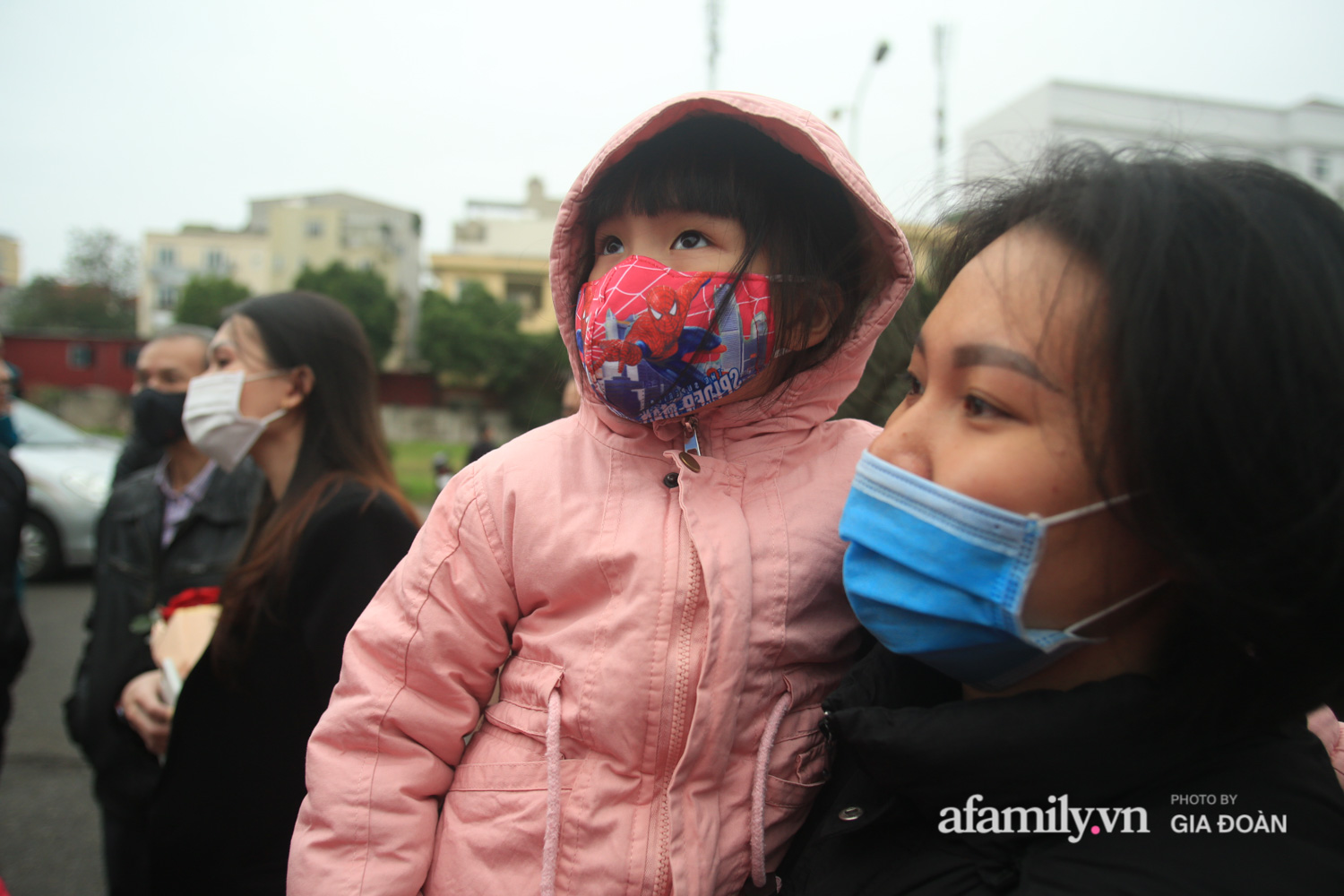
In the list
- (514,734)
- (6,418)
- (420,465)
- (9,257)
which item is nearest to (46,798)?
(6,418)

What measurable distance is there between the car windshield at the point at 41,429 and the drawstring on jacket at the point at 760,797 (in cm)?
926

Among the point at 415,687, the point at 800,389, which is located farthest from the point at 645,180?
the point at 415,687

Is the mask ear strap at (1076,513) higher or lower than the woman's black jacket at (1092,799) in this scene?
higher

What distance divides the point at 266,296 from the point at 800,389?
203cm

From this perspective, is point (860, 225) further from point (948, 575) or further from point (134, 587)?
point (134, 587)

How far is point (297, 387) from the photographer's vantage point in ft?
8.36

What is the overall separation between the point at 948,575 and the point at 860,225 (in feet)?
2.58

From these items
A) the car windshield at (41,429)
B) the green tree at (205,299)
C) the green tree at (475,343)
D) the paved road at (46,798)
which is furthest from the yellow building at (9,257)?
the paved road at (46,798)

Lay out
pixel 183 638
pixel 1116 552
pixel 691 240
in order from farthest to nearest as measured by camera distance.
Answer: pixel 183 638 → pixel 691 240 → pixel 1116 552

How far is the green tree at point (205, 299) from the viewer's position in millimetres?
38875

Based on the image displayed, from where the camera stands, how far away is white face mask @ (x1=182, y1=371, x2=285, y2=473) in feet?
8.21

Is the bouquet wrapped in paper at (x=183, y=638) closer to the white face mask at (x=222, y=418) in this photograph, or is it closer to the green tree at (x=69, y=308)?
the white face mask at (x=222, y=418)

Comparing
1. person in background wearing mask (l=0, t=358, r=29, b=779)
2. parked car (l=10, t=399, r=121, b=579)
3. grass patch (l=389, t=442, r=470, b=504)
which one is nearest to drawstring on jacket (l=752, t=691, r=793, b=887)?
person in background wearing mask (l=0, t=358, r=29, b=779)

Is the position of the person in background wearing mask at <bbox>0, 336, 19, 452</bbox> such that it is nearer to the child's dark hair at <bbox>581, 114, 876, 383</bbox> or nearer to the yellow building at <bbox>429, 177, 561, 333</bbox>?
the child's dark hair at <bbox>581, 114, 876, 383</bbox>
